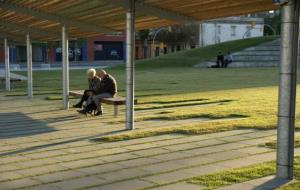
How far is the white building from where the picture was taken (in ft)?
306

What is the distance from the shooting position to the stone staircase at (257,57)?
51250mm

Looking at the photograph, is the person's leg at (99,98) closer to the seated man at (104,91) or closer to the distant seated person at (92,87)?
the seated man at (104,91)

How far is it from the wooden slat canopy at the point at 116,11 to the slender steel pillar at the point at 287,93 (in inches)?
60.3

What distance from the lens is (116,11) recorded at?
480 inches

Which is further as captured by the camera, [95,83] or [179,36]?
[179,36]

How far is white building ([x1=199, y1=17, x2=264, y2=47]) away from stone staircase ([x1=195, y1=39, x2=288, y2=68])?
35.3 metres

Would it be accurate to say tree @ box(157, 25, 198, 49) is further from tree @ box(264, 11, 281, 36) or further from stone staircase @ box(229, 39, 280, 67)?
stone staircase @ box(229, 39, 280, 67)

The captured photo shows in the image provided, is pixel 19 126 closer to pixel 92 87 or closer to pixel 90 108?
pixel 90 108

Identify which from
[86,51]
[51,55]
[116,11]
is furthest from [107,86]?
[86,51]

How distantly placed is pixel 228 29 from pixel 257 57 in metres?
44.1

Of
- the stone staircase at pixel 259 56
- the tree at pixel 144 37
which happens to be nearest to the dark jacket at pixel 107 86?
the stone staircase at pixel 259 56

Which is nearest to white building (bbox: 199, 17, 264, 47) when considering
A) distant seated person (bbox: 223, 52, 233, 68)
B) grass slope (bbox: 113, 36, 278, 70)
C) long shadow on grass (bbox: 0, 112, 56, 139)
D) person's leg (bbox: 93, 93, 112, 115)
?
grass slope (bbox: 113, 36, 278, 70)

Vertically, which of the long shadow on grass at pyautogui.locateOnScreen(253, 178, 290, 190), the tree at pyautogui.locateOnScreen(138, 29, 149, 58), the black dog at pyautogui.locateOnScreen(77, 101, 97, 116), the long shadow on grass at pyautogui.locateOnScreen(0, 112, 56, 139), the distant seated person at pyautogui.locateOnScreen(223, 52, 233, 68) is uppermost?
the tree at pyautogui.locateOnScreen(138, 29, 149, 58)

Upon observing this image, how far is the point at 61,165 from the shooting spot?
7777 millimetres
